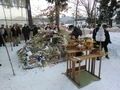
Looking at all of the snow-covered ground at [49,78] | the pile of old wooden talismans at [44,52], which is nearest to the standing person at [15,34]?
the pile of old wooden talismans at [44,52]

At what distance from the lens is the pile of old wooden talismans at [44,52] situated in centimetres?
504

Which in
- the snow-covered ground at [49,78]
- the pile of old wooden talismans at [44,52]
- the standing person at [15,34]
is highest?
the standing person at [15,34]

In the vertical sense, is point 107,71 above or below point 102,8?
below

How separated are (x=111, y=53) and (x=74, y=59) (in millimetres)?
3327

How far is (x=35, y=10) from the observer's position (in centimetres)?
1983

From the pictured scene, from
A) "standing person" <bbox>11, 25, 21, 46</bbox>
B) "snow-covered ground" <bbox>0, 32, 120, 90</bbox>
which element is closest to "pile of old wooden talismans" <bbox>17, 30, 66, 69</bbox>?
"snow-covered ground" <bbox>0, 32, 120, 90</bbox>

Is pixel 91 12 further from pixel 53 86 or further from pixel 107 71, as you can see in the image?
pixel 53 86

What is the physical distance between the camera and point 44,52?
18.0ft

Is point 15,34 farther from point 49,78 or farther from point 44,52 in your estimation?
point 49,78

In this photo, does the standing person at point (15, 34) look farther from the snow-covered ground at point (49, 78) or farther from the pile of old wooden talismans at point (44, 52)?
the snow-covered ground at point (49, 78)

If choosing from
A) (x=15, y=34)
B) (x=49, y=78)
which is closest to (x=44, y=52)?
(x=49, y=78)

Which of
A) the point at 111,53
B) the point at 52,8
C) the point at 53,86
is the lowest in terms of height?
the point at 53,86

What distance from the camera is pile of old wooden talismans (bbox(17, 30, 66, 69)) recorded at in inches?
198

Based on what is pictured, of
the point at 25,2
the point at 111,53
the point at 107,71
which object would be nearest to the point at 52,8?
the point at 25,2
